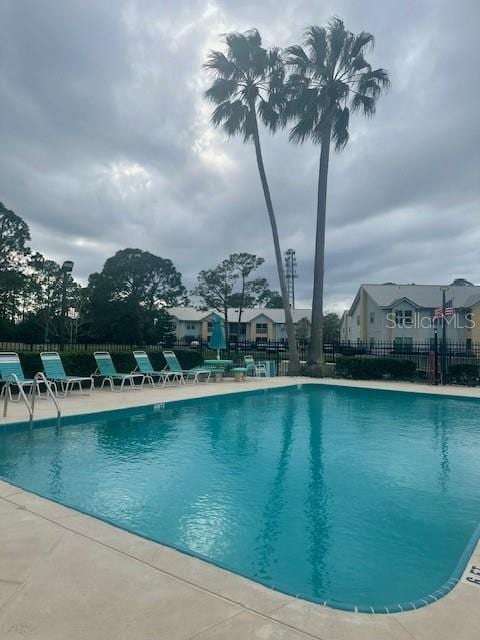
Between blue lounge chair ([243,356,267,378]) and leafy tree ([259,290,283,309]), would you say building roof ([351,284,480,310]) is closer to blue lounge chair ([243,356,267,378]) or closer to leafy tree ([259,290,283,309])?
leafy tree ([259,290,283,309])

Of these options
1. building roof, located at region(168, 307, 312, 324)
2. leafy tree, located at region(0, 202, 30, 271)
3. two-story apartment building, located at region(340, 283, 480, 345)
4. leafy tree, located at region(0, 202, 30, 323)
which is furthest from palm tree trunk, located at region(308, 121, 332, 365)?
building roof, located at region(168, 307, 312, 324)

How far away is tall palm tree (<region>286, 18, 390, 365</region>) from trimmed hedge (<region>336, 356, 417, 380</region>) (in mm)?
1343

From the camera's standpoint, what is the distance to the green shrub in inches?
634

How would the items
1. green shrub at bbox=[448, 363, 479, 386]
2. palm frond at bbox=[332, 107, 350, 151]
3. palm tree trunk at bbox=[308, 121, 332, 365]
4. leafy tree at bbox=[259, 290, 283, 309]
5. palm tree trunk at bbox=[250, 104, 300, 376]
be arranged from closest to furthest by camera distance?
green shrub at bbox=[448, 363, 479, 386], palm tree trunk at bbox=[308, 121, 332, 365], palm frond at bbox=[332, 107, 350, 151], palm tree trunk at bbox=[250, 104, 300, 376], leafy tree at bbox=[259, 290, 283, 309]

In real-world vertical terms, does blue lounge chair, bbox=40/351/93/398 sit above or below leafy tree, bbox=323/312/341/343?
below

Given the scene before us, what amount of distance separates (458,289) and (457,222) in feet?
44.0

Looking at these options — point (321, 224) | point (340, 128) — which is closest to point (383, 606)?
point (321, 224)

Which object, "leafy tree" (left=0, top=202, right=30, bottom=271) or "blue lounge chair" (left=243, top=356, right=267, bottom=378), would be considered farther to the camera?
"leafy tree" (left=0, top=202, right=30, bottom=271)

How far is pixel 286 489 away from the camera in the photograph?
465cm

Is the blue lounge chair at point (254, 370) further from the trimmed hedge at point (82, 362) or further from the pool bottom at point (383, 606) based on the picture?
the pool bottom at point (383, 606)

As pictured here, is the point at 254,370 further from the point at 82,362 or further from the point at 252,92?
the point at 252,92

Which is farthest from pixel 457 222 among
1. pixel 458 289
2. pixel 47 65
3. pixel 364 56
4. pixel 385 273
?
pixel 47 65

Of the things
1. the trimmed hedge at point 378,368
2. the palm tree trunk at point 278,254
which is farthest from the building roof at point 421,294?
the palm tree trunk at point 278,254

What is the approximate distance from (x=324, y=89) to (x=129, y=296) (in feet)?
83.5
